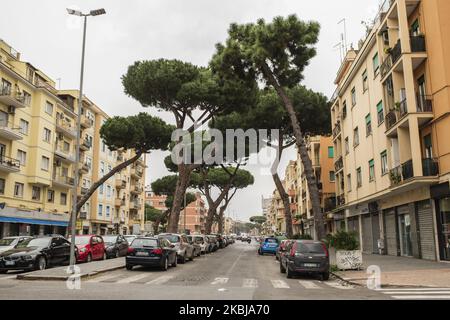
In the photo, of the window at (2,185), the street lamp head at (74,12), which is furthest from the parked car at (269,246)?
the street lamp head at (74,12)

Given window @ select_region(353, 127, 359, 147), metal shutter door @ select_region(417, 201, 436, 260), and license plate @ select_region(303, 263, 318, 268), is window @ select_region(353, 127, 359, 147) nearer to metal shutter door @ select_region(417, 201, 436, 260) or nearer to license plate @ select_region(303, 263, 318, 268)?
metal shutter door @ select_region(417, 201, 436, 260)

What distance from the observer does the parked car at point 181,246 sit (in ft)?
77.2

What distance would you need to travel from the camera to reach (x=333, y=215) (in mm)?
42031

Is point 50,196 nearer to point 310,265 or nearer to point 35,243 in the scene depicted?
point 35,243

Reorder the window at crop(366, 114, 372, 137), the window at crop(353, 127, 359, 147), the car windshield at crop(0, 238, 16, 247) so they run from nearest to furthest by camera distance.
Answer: the car windshield at crop(0, 238, 16, 247) < the window at crop(366, 114, 372, 137) < the window at crop(353, 127, 359, 147)

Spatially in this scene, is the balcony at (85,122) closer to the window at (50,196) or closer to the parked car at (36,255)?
the window at (50,196)

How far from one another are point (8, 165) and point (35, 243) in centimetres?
1894

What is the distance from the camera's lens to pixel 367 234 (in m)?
33.0

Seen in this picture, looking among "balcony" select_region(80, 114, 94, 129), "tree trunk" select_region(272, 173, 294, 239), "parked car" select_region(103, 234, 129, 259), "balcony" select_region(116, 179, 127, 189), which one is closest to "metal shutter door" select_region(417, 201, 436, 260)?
"tree trunk" select_region(272, 173, 294, 239)

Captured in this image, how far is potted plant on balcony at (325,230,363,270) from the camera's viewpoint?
62.0 ft

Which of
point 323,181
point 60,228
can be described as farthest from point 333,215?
point 60,228

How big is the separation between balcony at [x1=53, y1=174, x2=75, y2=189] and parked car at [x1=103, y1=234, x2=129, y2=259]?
17.4 metres

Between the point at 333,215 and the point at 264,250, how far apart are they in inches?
394

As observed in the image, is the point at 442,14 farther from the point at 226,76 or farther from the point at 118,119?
the point at 118,119
